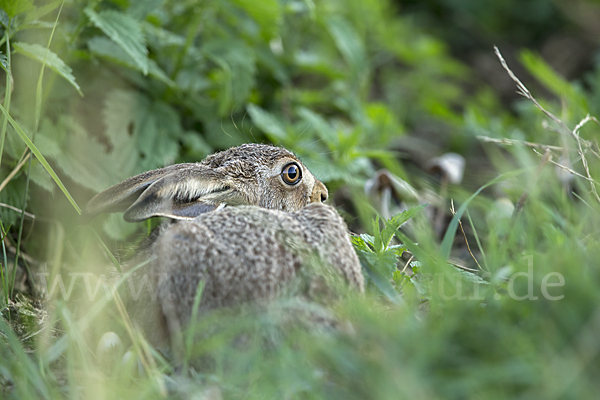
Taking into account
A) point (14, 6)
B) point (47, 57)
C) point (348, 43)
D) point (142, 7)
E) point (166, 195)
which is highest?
point (14, 6)

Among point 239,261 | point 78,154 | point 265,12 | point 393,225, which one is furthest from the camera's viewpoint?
point 265,12

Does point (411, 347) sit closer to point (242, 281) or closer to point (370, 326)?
point (370, 326)

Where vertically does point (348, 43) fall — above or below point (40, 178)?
above

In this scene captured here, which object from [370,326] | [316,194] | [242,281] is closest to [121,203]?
[242,281]

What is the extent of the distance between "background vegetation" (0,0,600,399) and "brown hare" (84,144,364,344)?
0.50 feet

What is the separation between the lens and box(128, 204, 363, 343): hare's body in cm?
265

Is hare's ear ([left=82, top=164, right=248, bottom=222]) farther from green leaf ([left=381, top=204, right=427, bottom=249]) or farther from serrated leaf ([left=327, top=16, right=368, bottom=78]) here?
serrated leaf ([left=327, top=16, right=368, bottom=78])

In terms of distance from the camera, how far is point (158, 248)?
290 cm

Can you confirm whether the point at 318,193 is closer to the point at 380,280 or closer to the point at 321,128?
the point at 380,280

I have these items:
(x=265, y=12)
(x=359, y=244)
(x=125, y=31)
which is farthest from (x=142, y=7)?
(x=359, y=244)

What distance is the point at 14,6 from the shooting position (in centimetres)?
355

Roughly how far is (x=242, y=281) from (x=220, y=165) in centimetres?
129

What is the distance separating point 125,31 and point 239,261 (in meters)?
2.23

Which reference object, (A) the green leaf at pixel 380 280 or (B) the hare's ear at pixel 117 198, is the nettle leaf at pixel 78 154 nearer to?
(B) the hare's ear at pixel 117 198
